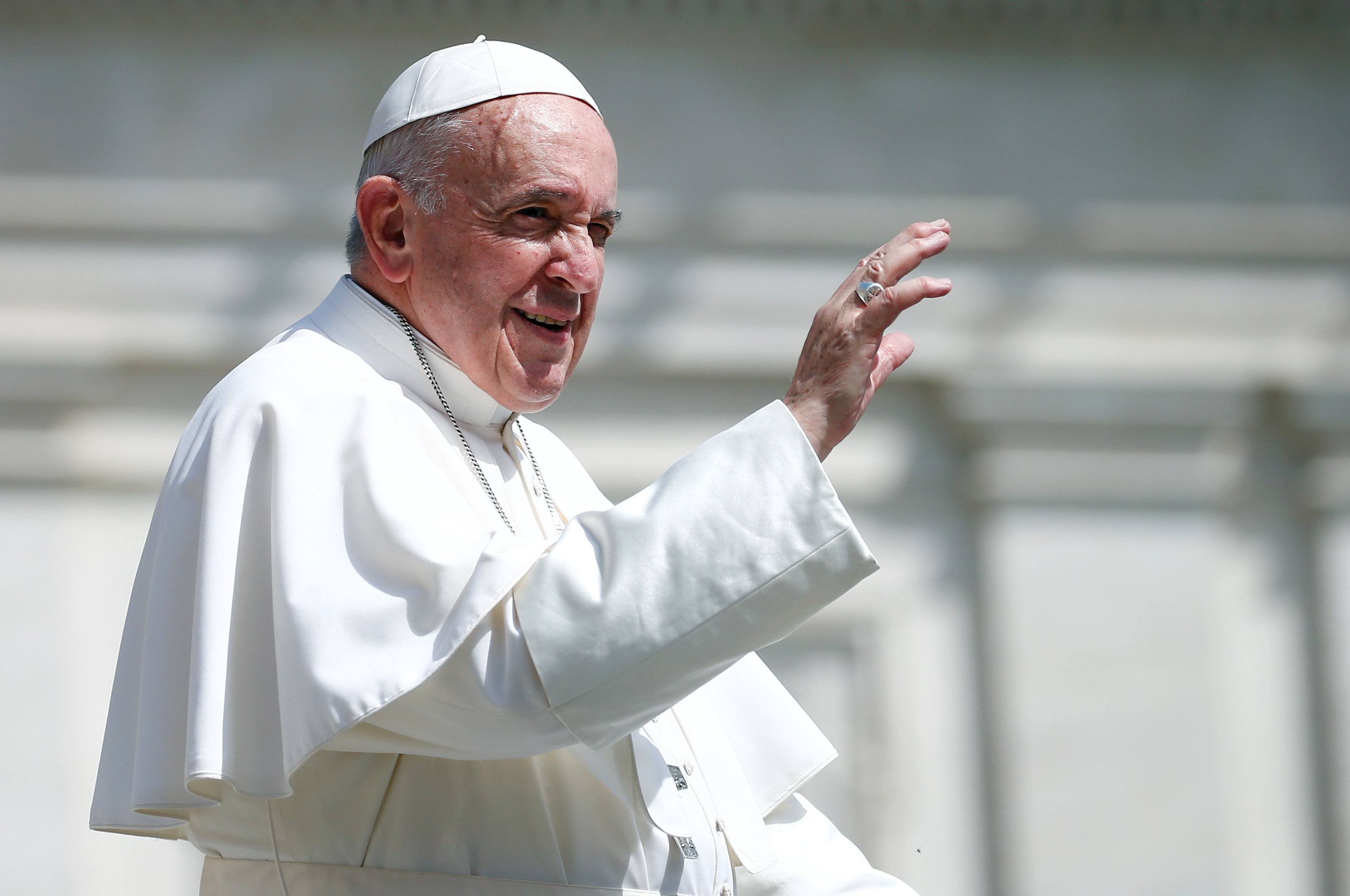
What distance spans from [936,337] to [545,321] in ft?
10.3

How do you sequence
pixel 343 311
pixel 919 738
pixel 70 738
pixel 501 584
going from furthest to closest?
pixel 919 738 → pixel 70 738 → pixel 343 311 → pixel 501 584

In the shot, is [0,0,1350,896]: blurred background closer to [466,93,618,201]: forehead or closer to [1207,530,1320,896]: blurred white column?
[1207,530,1320,896]: blurred white column

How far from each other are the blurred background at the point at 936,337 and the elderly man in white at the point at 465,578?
2836 mm

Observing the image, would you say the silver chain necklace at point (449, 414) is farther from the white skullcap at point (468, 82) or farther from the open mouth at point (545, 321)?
the white skullcap at point (468, 82)

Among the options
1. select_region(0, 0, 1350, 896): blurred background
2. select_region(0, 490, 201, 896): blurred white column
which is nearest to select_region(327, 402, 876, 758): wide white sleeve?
select_region(0, 0, 1350, 896): blurred background

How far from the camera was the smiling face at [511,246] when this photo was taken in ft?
6.86

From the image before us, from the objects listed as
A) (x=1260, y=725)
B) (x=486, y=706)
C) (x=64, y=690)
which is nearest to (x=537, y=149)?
(x=486, y=706)

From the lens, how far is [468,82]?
85.7 inches

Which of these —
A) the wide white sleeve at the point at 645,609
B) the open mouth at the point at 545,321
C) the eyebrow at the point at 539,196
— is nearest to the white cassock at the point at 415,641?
the wide white sleeve at the point at 645,609

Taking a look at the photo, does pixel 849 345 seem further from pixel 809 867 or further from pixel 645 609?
pixel 809 867

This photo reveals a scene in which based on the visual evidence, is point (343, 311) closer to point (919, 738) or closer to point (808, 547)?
point (808, 547)

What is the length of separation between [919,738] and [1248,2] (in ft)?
9.60

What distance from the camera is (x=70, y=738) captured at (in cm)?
472

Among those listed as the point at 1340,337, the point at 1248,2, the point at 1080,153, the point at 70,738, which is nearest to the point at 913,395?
the point at 1080,153
